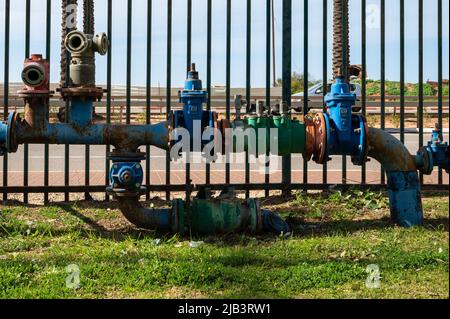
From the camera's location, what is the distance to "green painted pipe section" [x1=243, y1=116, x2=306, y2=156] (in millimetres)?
5203

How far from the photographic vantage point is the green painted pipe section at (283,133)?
17.1 ft

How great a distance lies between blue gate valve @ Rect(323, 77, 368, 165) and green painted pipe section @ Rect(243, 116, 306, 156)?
222 mm

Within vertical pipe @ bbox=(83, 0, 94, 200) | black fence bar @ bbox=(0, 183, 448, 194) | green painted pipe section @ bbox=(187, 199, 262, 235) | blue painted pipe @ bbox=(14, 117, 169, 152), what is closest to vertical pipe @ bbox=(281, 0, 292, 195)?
black fence bar @ bbox=(0, 183, 448, 194)

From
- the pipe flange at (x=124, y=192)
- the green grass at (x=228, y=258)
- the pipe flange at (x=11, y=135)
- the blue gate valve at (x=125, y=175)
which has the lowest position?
the green grass at (x=228, y=258)

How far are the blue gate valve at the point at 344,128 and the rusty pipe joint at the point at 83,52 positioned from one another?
1869mm

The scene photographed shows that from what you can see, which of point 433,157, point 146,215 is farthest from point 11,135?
point 433,157

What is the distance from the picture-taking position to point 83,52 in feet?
16.9

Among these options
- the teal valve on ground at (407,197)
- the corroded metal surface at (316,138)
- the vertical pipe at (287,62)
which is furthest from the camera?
the vertical pipe at (287,62)

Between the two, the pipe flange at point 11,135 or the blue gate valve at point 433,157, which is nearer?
the pipe flange at point 11,135

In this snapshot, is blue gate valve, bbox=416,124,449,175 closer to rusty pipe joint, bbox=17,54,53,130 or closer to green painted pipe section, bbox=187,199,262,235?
green painted pipe section, bbox=187,199,262,235

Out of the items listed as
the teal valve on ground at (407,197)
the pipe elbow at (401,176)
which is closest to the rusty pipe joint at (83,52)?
the pipe elbow at (401,176)

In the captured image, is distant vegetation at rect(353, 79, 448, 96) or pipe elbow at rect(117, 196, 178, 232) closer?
pipe elbow at rect(117, 196, 178, 232)

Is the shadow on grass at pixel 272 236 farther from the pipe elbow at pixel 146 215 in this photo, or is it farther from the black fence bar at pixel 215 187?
the black fence bar at pixel 215 187

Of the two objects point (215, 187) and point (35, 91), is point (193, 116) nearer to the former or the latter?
point (35, 91)
